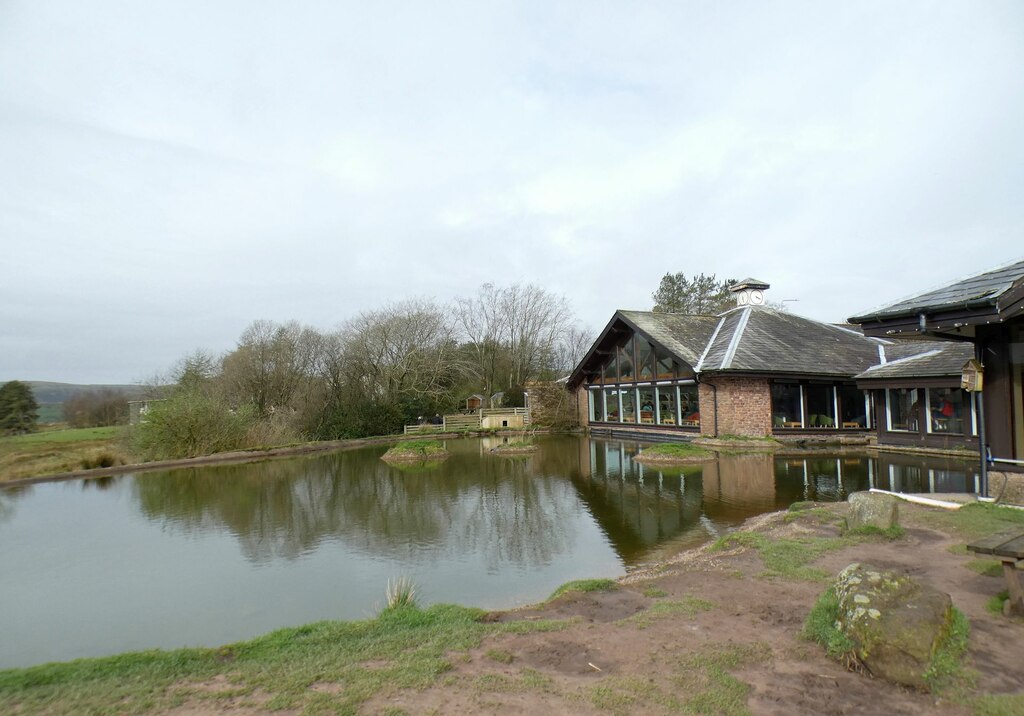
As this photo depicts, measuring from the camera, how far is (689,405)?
67.8 ft

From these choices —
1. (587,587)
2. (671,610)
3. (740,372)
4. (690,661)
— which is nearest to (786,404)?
(740,372)

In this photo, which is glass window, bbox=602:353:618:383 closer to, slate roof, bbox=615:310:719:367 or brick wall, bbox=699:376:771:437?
slate roof, bbox=615:310:719:367

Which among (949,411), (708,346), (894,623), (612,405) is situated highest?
(708,346)

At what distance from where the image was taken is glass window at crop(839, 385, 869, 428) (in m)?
18.3

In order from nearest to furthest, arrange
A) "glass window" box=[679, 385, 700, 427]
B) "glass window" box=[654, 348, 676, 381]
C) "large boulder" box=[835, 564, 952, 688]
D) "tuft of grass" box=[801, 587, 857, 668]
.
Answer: "large boulder" box=[835, 564, 952, 688], "tuft of grass" box=[801, 587, 857, 668], "glass window" box=[679, 385, 700, 427], "glass window" box=[654, 348, 676, 381]

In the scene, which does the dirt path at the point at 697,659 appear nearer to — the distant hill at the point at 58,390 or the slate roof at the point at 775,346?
the slate roof at the point at 775,346

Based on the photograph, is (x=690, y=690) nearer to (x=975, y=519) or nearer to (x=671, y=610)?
(x=671, y=610)

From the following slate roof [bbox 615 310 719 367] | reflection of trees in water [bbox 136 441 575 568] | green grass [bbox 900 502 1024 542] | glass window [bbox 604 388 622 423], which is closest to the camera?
green grass [bbox 900 502 1024 542]

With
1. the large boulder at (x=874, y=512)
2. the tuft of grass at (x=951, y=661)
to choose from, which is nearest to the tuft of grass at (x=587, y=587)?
the tuft of grass at (x=951, y=661)

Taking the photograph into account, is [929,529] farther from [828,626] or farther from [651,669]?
[651,669]

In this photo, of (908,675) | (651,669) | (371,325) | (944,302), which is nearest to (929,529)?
(944,302)

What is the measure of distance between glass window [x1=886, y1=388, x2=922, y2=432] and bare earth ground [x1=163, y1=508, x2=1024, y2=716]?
1204 cm

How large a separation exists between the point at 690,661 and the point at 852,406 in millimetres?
18200

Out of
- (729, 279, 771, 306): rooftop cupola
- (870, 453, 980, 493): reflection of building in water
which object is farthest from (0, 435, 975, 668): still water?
(729, 279, 771, 306): rooftop cupola
